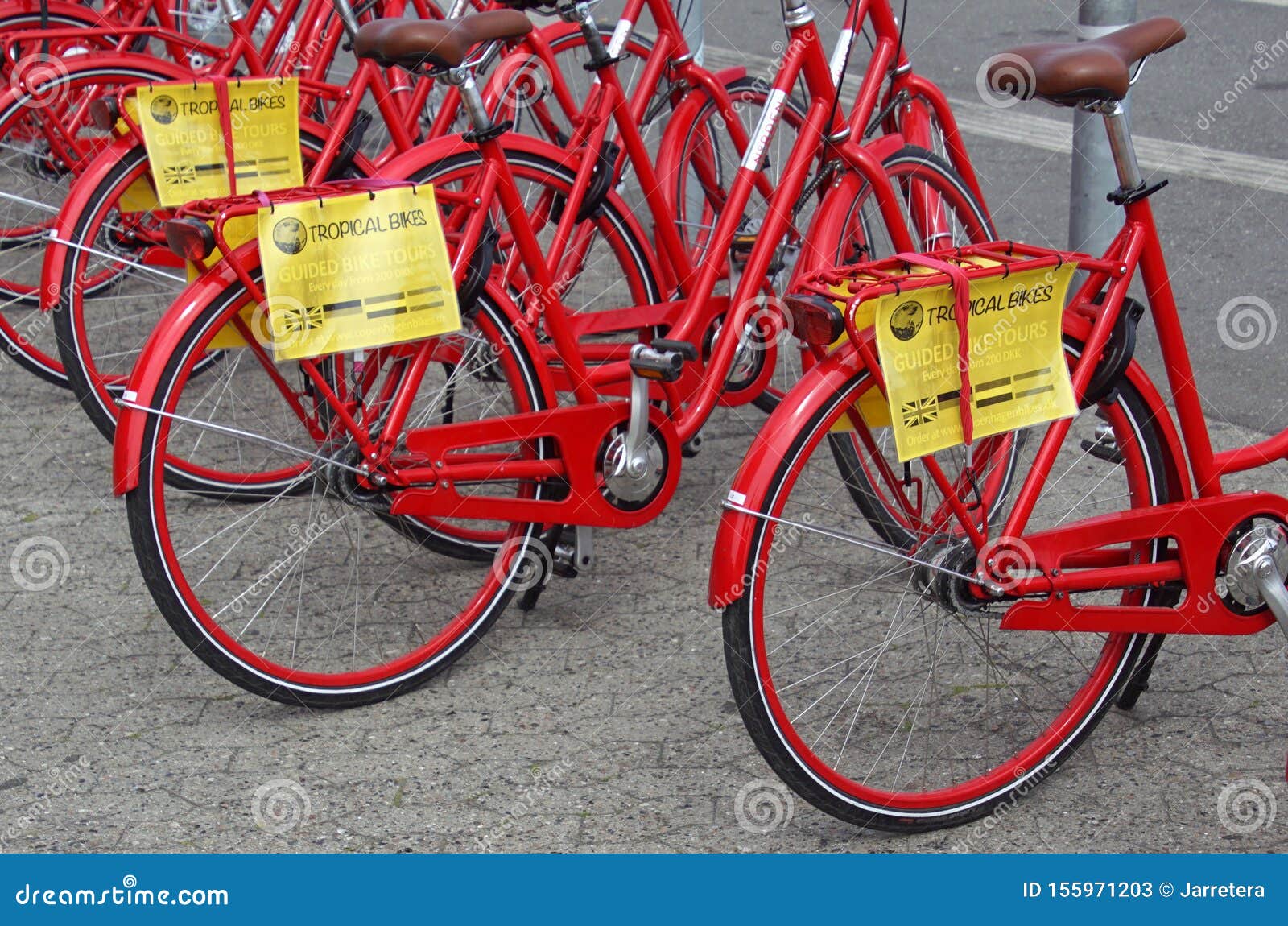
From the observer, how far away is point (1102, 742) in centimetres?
358

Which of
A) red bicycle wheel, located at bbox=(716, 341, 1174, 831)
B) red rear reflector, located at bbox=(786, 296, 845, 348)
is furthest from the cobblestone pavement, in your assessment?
red rear reflector, located at bbox=(786, 296, 845, 348)

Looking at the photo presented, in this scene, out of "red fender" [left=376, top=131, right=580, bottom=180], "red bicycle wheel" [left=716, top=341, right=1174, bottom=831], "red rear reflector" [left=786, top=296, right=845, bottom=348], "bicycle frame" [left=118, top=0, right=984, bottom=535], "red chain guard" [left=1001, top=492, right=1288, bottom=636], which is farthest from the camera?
"red fender" [left=376, top=131, right=580, bottom=180]

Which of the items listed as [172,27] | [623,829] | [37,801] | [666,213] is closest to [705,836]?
[623,829]

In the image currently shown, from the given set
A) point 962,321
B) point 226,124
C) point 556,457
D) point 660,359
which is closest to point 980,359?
point 962,321

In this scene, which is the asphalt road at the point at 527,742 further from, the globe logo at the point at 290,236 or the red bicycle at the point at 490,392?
the globe logo at the point at 290,236

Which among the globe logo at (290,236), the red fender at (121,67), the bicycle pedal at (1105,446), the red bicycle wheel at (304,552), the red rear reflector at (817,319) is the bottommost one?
the red bicycle wheel at (304,552)

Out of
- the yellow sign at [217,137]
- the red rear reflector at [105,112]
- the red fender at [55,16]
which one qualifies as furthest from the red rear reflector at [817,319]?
the red fender at [55,16]

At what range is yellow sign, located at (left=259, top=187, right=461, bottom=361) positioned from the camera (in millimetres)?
3471

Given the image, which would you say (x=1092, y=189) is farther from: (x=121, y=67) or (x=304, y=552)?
(x=121, y=67)

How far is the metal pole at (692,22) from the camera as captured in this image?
4816 mm

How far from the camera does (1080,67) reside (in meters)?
2.96

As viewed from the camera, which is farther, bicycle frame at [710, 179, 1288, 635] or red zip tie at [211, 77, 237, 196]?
red zip tie at [211, 77, 237, 196]

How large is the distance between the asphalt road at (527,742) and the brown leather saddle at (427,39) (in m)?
1.40

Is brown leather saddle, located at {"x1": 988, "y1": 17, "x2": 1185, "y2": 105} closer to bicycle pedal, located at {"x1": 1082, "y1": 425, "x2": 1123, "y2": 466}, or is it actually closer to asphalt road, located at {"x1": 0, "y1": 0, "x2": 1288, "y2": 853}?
bicycle pedal, located at {"x1": 1082, "y1": 425, "x2": 1123, "y2": 466}
